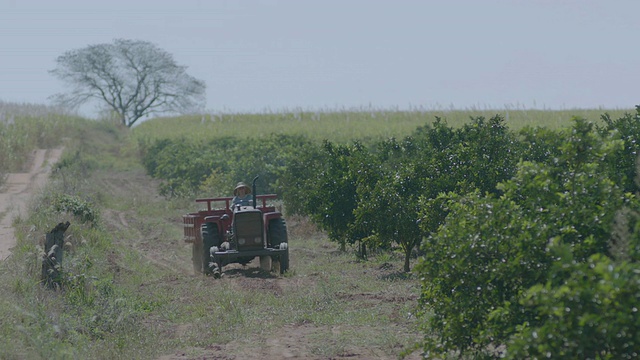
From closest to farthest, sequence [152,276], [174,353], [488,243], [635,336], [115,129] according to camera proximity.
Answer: [635,336] < [488,243] < [174,353] < [152,276] < [115,129]

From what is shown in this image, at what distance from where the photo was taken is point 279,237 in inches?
640

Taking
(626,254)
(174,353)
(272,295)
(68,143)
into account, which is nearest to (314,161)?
(272,295)

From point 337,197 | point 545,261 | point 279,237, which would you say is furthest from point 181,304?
point 337,197

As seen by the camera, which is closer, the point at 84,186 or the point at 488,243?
the point at 488,243

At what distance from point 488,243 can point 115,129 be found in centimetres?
5468

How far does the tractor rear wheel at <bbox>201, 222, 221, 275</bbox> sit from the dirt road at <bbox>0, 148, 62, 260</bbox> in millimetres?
3406

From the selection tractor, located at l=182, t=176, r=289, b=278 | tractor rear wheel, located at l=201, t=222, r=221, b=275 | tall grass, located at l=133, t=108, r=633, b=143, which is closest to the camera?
tractor, located at l=182, t=176, r=289, b=278

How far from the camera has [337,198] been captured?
788 inches

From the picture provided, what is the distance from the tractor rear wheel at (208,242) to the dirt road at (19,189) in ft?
11.2

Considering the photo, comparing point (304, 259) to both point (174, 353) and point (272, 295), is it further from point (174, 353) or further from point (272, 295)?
point (174, 353)

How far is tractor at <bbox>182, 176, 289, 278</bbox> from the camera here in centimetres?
1572

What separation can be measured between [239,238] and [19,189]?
620 inches

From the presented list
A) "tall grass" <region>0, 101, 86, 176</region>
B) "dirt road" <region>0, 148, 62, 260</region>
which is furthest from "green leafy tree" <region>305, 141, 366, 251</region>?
"tall grass" <region>0, 101, 86, 176</region>

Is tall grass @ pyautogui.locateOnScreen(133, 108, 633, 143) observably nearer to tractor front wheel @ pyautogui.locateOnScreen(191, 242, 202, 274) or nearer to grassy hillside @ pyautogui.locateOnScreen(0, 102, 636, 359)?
grassy hillside @ pyautogui.locateOnScreen(0, 102, 636, 359)
